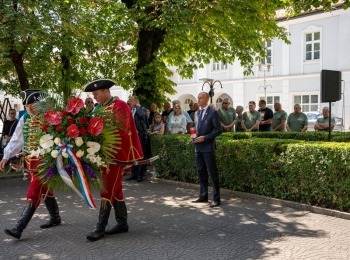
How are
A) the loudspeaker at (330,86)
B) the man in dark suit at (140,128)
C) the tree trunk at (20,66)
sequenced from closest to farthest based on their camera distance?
the loudspeaker at (330,86) < the man in dark suit at (140,128) < the tree trunk at (20,66)

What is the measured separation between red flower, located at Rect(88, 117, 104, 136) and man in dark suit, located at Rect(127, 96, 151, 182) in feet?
16.5

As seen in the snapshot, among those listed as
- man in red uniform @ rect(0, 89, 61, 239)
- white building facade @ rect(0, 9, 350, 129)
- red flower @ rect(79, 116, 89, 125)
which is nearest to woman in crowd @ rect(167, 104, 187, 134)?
man in red uniform @ rect(0, 89, 61, 239)

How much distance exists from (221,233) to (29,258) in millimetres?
2477

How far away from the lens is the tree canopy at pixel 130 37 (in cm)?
1095

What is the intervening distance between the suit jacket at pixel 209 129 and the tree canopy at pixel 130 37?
11.6ft

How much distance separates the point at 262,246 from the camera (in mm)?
5641

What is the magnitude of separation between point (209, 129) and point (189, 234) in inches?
93.8

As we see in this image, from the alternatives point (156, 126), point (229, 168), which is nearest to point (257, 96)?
point (156, 126)

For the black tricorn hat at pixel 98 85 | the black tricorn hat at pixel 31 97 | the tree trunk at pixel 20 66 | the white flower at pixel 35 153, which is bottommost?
the white flower at pixel 35 153

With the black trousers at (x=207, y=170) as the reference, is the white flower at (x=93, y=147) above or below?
above

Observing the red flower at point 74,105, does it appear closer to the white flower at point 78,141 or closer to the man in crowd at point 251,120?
the white flower at point 78,141

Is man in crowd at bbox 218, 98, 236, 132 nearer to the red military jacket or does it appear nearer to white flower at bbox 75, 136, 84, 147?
the red military jacket

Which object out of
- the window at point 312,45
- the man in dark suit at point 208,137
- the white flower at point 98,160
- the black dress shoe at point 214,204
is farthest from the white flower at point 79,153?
the window at point 312,45

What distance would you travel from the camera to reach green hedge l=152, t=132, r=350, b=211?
717cm
